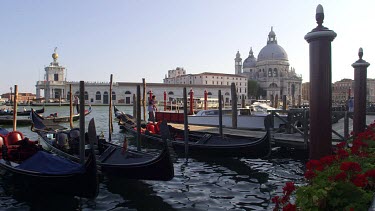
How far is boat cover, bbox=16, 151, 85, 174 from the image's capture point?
5.02 m

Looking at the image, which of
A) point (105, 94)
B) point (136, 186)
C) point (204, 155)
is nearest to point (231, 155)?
point (204, 155)

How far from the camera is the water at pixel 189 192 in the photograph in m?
4.99

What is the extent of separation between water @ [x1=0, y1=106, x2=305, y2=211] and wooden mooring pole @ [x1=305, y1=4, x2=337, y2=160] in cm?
204

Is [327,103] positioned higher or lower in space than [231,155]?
higher

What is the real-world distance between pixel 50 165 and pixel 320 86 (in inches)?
154

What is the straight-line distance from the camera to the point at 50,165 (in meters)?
5.30

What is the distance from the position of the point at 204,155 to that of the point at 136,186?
279 cm

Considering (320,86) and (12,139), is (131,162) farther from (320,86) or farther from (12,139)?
(320,86)

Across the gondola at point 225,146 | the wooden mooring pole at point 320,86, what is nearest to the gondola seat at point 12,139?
the gondola at point 225,146

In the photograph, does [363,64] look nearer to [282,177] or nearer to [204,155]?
[282,177]

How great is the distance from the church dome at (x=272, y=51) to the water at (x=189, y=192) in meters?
69.5

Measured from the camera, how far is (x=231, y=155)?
789 centimetres

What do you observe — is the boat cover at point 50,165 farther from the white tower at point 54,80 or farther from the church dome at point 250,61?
the church dome at point 250,61

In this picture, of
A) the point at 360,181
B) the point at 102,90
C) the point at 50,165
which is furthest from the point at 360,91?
the point at 102,90
